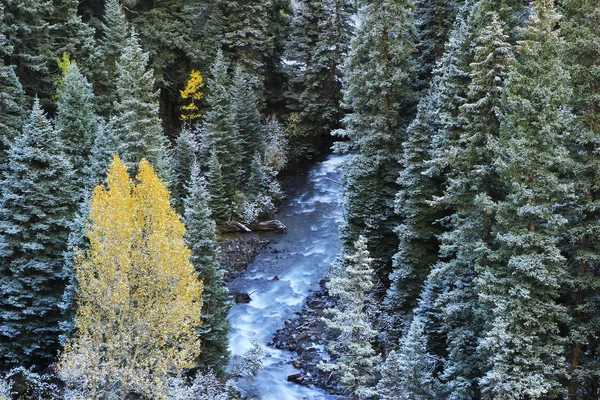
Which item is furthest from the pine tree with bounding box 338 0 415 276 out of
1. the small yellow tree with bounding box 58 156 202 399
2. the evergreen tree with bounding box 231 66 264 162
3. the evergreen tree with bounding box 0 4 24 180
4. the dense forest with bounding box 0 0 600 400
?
the evergreen tree with bounding box 0 4 24 180

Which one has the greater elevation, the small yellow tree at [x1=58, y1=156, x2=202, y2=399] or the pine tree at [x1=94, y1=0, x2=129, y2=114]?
the pine tree at [x1=94, y1=0, x2=129, y2=114]

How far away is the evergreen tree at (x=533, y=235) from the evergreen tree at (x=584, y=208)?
1.39ft

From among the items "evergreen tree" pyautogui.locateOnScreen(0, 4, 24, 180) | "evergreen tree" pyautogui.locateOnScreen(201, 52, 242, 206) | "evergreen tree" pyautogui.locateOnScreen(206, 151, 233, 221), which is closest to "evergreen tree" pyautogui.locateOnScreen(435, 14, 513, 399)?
"evergreen tree" pyautogui.locateOnScreen(206, 151, 233, 221)

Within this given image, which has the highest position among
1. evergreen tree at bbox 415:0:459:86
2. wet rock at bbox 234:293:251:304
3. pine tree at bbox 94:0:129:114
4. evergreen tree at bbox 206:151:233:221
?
evergreen tree at bbox 415:0:459:86

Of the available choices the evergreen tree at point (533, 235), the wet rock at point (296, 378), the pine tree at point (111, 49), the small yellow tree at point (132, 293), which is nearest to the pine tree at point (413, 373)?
the evergreen tree at point (533, 235)

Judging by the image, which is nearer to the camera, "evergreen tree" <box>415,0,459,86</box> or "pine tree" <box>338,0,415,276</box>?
"pine tree" <box>338,0,415,276</box>

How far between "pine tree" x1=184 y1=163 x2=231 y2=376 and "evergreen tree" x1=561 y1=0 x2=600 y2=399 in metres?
12.0

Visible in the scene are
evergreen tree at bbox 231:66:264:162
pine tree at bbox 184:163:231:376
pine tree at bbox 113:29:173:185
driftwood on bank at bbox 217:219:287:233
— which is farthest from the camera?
evergreen tree at bbox 231:66:264:162

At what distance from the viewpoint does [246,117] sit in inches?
1587

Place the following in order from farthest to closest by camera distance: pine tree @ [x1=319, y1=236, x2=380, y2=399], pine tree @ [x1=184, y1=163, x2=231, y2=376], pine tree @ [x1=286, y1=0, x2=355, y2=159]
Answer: pine tree @ [x1=286, y1=0, x2=355, y2=159], pine tree @ [x1=184, y1=163, x2=231, y2=376], pine tree @ [x1=319, y1=236, x2=380, y2=399]

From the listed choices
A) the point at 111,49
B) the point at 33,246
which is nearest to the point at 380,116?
the point at 33,246

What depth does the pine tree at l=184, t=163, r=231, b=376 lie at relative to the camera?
789 inches

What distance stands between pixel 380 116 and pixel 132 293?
14456 mm

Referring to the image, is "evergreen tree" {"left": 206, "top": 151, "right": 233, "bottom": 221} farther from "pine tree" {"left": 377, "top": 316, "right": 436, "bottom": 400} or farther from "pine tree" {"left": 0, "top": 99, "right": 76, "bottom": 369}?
"pine tree" {"left": 377, "top": 316, "right": 436, "bottom": 400}
